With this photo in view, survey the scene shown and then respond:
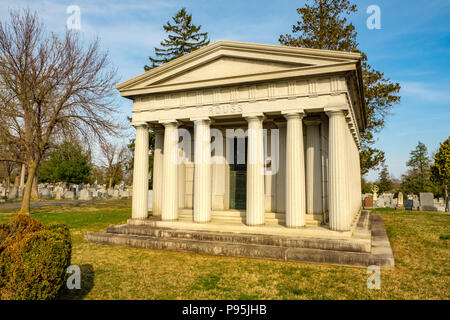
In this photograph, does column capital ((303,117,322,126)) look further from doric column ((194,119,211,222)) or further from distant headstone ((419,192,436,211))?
distant headstone ((419,192,436,211))

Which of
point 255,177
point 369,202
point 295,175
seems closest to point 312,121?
point 295,175

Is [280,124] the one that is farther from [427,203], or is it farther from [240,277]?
[427,203]

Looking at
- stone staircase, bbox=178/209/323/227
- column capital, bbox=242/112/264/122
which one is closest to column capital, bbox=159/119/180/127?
column capital, bbox=242/112/264/122

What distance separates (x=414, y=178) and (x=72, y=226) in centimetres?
5689

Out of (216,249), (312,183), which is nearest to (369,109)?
(312,183)

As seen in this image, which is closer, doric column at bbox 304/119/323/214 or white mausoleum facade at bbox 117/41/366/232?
white mausoleum facade at bbox 117/41/366/232

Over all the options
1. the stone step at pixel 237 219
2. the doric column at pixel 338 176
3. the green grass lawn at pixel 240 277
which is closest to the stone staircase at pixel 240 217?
the stone step at pixel 237 219

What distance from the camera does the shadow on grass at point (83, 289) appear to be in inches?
204

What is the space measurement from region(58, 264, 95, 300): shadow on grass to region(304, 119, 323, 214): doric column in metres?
7.49

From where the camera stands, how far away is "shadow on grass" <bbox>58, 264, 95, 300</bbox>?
5171 mm

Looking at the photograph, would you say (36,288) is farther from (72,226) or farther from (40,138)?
(40,138)

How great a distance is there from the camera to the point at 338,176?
880 centimetres

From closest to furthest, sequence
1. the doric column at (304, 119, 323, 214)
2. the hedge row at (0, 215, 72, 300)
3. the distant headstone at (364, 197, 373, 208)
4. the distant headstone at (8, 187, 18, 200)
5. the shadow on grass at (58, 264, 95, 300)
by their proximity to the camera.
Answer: the hedge row at (0, 215, 72, 300), the shadow on grass at (58, 264, 95, 300), the doric column at (304, 119, 323, 214), the distant headstone at (364, 197, 373, 208), the distant headstone at (8, 187, 18, 200)

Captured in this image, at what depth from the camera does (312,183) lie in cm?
1080
